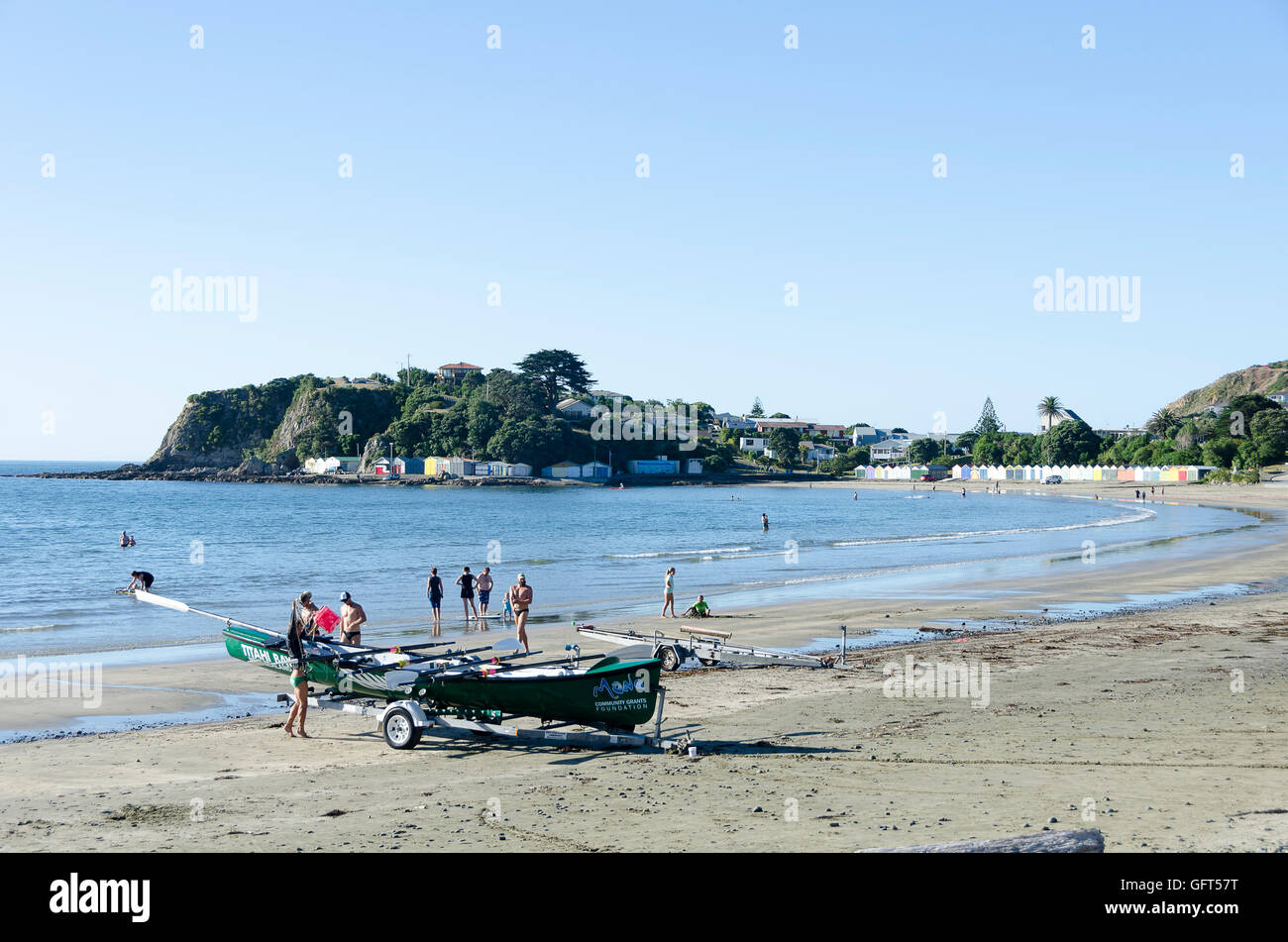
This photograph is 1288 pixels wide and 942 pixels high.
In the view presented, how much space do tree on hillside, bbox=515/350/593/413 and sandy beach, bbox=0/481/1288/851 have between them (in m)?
171

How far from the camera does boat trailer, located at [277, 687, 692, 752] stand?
12000mm

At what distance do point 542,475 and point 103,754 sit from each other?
155768mm

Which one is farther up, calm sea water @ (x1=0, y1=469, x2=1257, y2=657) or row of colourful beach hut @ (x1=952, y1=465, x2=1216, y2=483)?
row of colourful beach hut @ (x1=952, y1=465, x2=1216, y2=483)

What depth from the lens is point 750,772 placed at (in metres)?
10.7

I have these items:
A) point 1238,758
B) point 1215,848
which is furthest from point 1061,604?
point 1215,848

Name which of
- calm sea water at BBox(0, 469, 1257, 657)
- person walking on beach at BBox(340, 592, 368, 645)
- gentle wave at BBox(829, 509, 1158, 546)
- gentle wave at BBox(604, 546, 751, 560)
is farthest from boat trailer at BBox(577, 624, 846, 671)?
gentle wave at BBox(829, 509, 1158, 546)

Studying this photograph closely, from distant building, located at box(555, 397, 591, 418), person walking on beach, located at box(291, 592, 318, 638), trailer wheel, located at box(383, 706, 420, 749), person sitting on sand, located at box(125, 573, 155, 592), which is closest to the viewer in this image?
trailer wheel, located at box(383, 706, 420, 749)

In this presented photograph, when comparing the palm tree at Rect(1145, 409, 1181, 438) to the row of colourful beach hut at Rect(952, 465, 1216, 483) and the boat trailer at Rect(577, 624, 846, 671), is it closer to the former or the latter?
the row of colourful beach hut at Rect(952, 465, 1216, 483)

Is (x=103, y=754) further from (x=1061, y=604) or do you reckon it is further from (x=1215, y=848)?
(x=1061, y=604)

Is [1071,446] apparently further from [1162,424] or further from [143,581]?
[143,581]

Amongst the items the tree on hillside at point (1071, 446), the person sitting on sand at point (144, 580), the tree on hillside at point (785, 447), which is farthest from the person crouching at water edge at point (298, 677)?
the tree on hillside at point (785, 447)

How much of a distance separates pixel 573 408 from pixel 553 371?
8268mm

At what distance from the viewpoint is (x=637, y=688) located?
12359mm

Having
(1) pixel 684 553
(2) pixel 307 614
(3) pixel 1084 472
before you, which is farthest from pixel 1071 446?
(2) pixel 307 614
